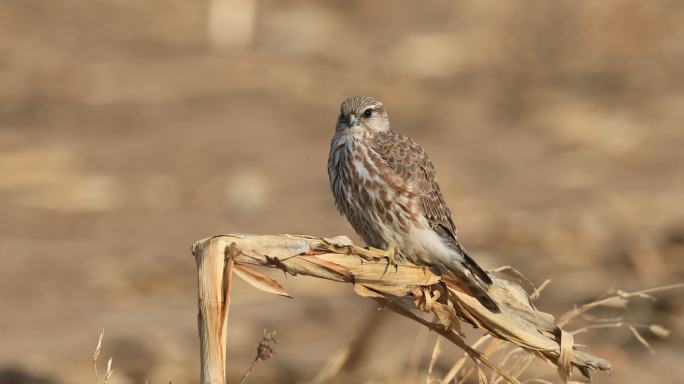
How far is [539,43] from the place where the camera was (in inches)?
623

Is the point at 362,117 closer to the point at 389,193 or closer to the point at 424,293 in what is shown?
the point at 389,193

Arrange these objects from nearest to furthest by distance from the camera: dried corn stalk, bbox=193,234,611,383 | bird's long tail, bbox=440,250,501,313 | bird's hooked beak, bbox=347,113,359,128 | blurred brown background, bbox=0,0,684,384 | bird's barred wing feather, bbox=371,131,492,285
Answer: dried corn stalk, bbox=193,234,611,383
bird's long tail, bbox=440,250,501,313
bird's barred wing feather, bbox=371,131,492,285
bird's hooked beak, bbox=347,113,359,128
blurred brown background, bbox=0,0,684,384

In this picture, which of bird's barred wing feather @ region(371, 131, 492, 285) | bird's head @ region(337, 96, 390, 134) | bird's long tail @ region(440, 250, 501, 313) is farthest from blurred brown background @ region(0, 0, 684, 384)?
bird's long tail @ region(440, 250, 501, 313)

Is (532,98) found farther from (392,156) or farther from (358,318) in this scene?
(392,156)

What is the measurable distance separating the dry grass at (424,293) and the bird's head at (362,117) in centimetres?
150

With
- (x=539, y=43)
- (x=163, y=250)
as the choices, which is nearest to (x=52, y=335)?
(x=163, y=250)

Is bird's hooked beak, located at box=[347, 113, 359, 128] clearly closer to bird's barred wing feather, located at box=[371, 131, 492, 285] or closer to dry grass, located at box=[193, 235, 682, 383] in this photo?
bird's barred wing feather, located at box=[371, 131, 492, 285]

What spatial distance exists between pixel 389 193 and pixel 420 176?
20 centimetres

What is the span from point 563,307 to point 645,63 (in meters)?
7.22

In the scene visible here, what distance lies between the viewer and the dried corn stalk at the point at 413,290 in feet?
13.6

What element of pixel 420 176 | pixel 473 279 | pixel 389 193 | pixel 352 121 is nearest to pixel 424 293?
pixel 473 279

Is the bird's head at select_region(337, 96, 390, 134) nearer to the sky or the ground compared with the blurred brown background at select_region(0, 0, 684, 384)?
nearer to the ground

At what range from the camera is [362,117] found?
6.26 meters

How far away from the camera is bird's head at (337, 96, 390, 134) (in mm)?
6205
